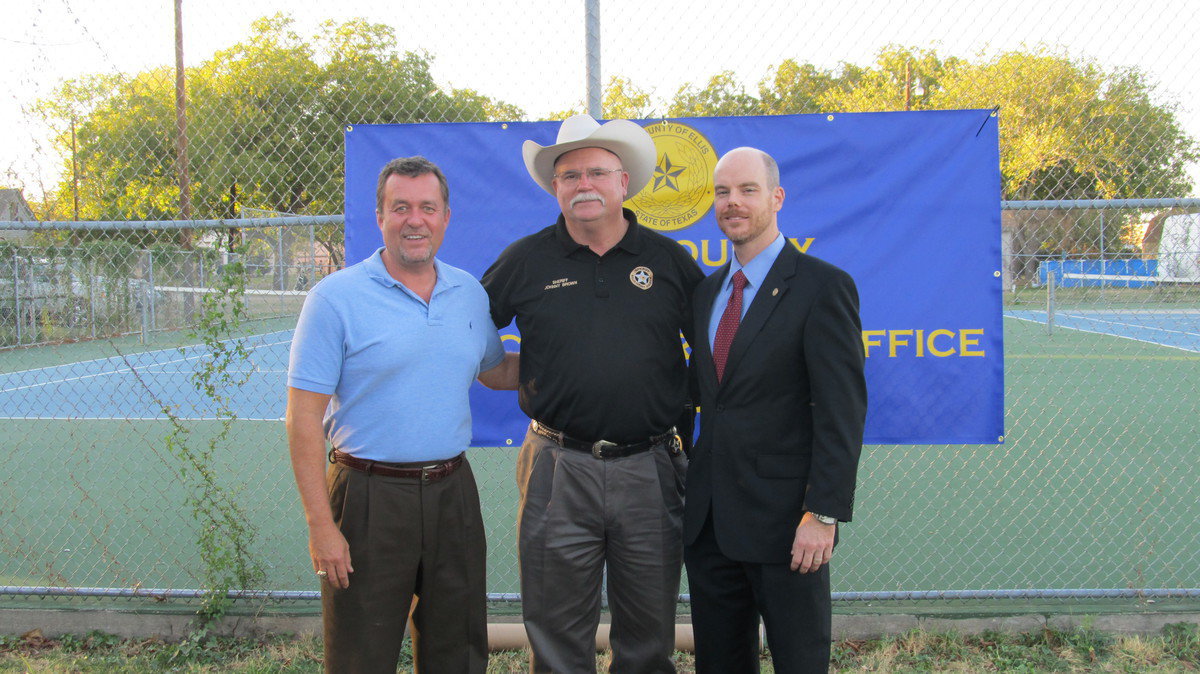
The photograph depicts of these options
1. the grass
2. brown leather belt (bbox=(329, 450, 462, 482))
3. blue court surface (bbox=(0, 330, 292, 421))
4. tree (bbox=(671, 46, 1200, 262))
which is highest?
tree (bbox=(671, 46, 1200, 262))

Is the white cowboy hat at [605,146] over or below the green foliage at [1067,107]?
below

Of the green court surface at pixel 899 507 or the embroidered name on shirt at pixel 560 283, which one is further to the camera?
the green court surface at pixel 899 507

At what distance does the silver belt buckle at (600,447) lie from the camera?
2.79 m

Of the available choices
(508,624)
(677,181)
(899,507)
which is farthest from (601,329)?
(899,507)

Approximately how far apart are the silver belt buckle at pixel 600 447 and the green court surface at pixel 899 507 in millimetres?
2224

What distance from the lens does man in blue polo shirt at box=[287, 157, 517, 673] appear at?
257 centimetres

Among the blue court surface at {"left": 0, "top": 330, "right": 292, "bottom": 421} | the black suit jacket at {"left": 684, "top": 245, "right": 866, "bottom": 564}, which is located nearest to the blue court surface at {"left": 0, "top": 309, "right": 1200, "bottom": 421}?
the blue court surface at {"left": 0, "top": 330, "right": 292, "bottom": 421}

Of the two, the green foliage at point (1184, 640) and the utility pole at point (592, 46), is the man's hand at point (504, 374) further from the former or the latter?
the green foliage at point (1184, 640)

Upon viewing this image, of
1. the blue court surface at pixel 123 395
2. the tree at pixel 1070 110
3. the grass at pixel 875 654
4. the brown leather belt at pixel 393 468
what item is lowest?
the grass at pixel 875 654

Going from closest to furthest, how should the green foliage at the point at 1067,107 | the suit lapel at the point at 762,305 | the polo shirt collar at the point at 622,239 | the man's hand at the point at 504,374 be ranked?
the suit lapel at the point at 762,305 < the polo shirt collar at the point at 622,239 < the man's hand at the point at 504,374 < the green foliage at the point at 1067,107

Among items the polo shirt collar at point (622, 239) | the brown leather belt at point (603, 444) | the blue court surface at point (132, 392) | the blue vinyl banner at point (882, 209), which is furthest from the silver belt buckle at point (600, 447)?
the blue court surface at point (132, 392)

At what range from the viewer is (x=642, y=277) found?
9.44 feet

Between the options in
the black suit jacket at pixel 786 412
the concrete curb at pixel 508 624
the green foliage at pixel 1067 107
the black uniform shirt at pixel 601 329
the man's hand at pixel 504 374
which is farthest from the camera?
the green foliage at pixel 1067 107

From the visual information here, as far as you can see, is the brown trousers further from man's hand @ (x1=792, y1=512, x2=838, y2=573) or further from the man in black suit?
man's hand @ (x1=792, y1=512, x2=838, y2=573)
